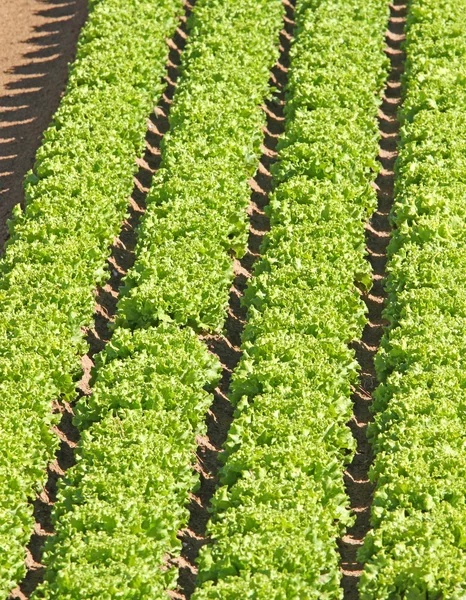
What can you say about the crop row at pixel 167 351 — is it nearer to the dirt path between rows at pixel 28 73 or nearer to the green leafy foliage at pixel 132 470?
the green leafy foliage at pixel 132 470

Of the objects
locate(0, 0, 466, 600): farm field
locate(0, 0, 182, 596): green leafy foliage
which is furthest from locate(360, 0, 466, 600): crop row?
locate(0, 0, 182, 596): green leafy foliage

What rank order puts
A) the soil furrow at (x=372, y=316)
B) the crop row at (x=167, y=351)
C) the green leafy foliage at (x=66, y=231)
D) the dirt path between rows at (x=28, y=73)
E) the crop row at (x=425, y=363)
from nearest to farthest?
1. the crop row at (x=425, y=363)
2. the crop row at (x=167, y=351)
3. the green leafy foliage at (x=66, y=231)
4. the soil furrow at (x=372, y=316)
5. the dirt path between rows at (x=28, y=73)

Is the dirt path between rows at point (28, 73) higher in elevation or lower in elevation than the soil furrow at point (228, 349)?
higher

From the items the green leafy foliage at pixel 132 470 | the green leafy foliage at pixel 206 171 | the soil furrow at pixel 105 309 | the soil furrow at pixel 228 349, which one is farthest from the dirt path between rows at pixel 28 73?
the green leafy foliage at pixel 132 470

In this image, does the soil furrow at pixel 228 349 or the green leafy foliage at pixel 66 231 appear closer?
the green leafy foliage at pixel 66 231

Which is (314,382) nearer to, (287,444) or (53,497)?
(287,444)

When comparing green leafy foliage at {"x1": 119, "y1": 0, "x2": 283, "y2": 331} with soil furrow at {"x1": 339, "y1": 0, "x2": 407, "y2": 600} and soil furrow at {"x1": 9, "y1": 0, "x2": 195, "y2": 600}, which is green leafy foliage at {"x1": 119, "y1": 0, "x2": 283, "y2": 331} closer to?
soil furrow at {"x1": 9, "y1": 0, "x2": 195, "y2": 600}

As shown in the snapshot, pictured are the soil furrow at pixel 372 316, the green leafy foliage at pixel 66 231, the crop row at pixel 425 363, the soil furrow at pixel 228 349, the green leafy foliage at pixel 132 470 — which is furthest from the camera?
the soil furrow at pixel 372 316

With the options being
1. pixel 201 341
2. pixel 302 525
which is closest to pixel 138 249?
pixel 201 341
